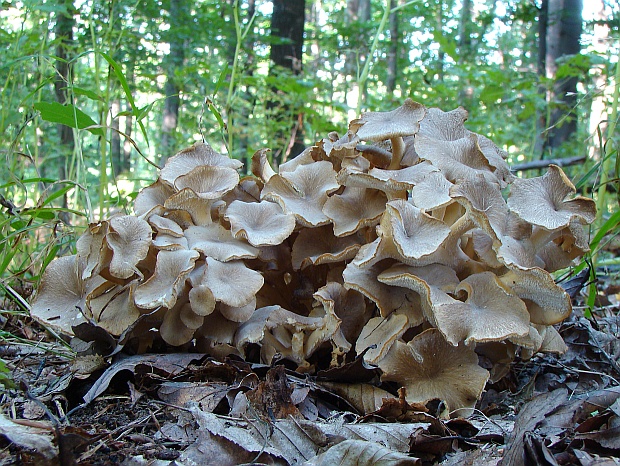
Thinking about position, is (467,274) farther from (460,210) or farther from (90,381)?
(90,381)

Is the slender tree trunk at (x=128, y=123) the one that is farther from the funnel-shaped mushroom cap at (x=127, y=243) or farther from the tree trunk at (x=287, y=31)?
the tree trunk at (x=287, y=31)

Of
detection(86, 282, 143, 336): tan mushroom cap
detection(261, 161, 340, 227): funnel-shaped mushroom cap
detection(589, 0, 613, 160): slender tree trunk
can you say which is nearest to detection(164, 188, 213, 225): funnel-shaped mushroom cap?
detection(261, 161, 340, 227): funnel-shaped mushroom cap

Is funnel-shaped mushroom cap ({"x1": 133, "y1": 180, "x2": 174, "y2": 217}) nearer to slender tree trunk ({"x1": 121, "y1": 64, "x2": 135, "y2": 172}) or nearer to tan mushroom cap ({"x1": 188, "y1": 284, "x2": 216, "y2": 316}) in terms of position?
slender tree trunk ({"x1": 121, "y1": 64, "x2": 135, "y2": 172})

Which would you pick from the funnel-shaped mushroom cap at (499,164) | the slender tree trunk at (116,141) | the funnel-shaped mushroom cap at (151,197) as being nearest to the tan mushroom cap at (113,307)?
the funnel-shaped mushroom cap at (151,197)

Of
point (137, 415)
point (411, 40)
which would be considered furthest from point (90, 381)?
point (411, 40)

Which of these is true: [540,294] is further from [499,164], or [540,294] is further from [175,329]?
[175,329]
